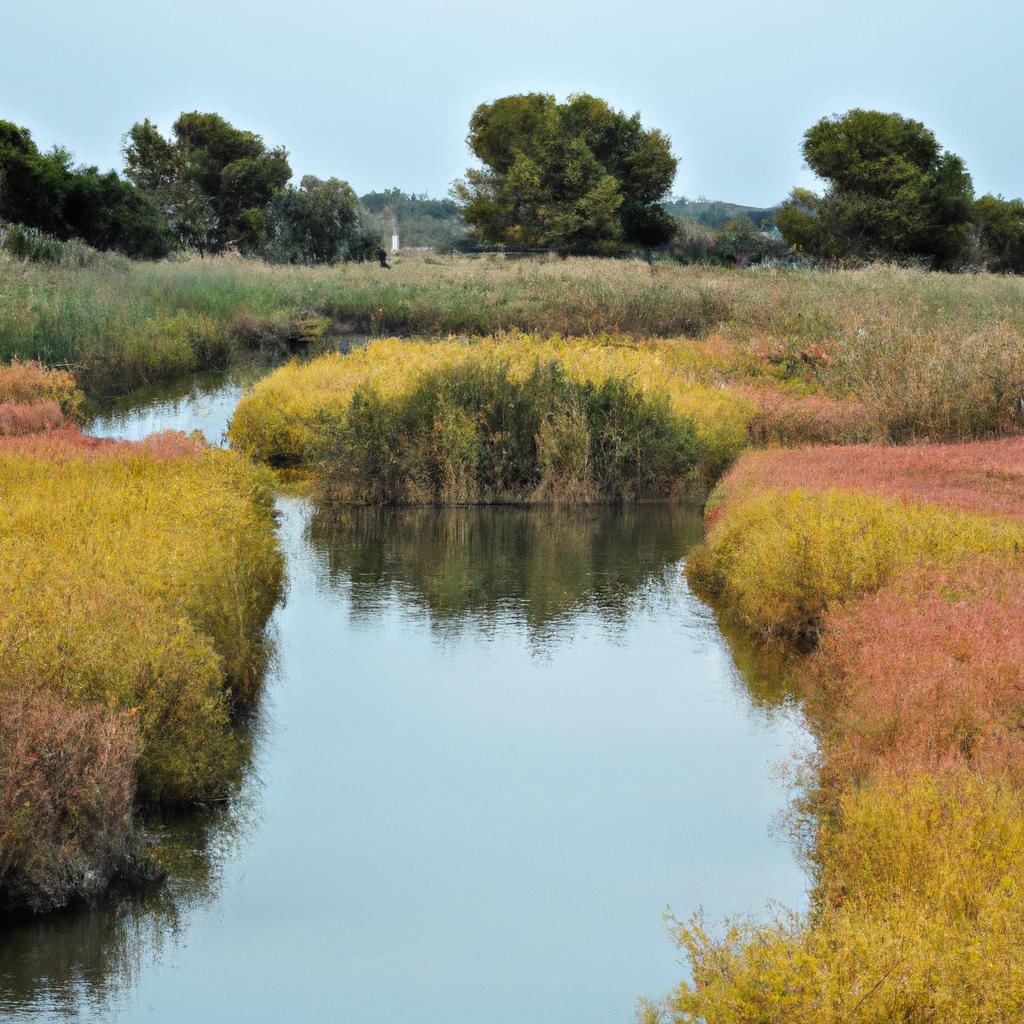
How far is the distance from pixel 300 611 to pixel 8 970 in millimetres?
6456

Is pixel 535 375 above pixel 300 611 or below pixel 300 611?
above

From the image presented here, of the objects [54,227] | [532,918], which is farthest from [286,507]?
[54,227]

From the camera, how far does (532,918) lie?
628cm

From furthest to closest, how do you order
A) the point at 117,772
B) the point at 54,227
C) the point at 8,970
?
the point at 54,227 → the point at 117,772 → the point at 8,970

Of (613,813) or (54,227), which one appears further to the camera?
(54,227)

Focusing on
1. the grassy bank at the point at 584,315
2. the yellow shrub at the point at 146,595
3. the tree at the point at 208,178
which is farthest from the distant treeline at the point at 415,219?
the yellow shrub at the point at 146,595

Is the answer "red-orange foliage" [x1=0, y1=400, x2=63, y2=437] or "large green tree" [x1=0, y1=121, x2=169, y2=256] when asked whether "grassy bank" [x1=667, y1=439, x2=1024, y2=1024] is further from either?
"large green tree" [x1=0, y1=121, x2=169, y2=256]

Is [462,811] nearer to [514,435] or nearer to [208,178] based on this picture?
[514,435]

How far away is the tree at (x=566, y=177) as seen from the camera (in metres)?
56.2

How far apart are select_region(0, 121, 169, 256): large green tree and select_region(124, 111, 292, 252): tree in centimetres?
1044

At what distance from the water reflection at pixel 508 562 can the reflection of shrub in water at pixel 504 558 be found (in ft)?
0.04

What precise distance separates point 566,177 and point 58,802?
5326 cm

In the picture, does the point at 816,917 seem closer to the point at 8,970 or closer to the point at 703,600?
the point at 8,970

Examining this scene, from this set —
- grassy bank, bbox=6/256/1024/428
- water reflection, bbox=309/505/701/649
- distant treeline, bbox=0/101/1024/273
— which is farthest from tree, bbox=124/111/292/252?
water reflection, bbox=309/505/701/649
